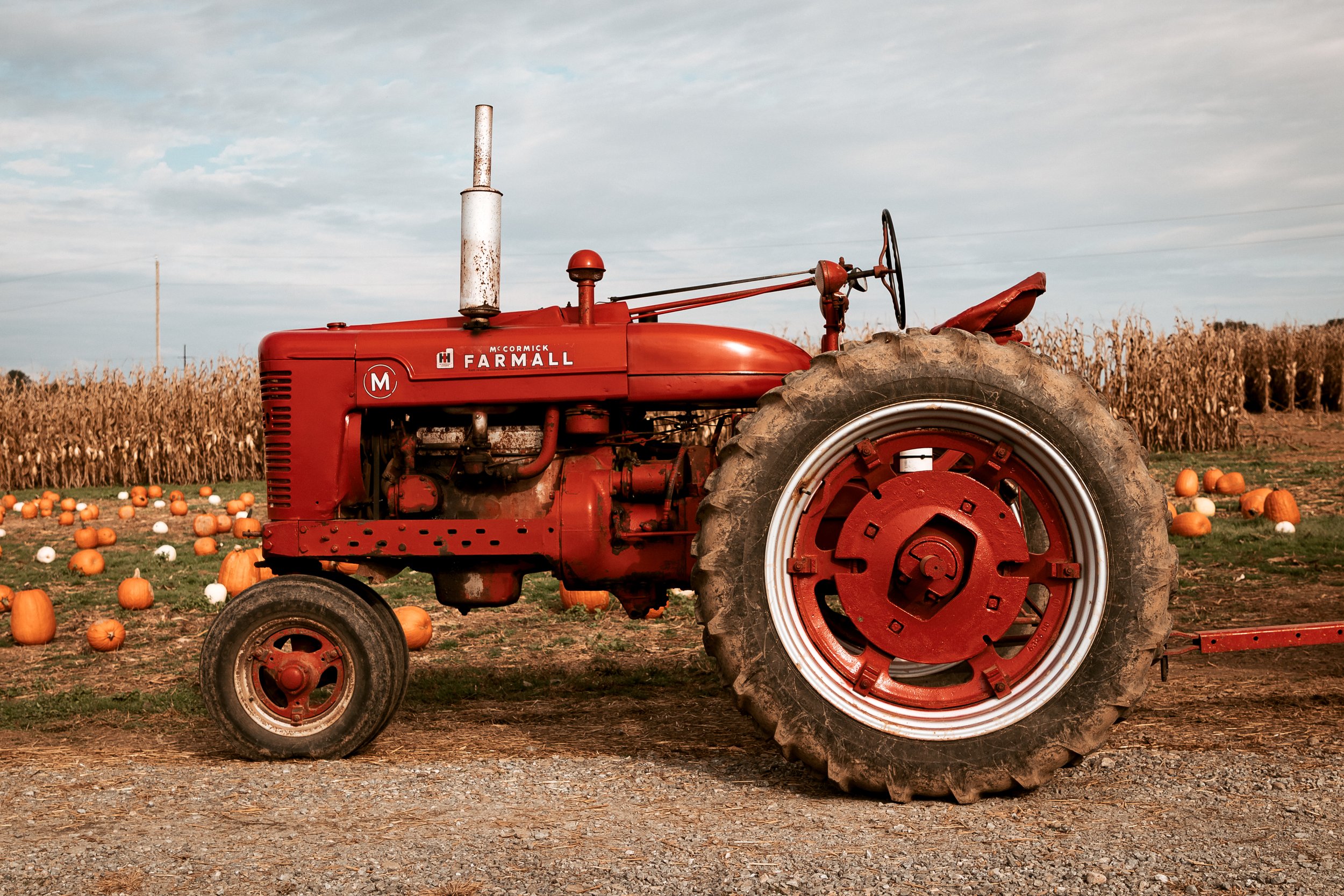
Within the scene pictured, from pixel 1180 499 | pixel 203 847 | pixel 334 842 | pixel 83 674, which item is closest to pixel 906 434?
pixel 334 842

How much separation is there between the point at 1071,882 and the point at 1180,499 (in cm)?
1004

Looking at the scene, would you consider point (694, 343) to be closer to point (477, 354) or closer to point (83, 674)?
point (477, 354)

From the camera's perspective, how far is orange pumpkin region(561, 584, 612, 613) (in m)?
7.40

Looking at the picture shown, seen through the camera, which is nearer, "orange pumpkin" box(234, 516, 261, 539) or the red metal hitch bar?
the red metal hitch bar

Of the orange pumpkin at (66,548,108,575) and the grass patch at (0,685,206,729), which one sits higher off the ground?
the orange pumpkin at (66,548,108,575)

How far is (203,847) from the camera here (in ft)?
10.2

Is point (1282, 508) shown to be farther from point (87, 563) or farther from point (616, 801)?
point (87, 563)

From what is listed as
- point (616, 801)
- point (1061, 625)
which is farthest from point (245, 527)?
point (1061, 625)

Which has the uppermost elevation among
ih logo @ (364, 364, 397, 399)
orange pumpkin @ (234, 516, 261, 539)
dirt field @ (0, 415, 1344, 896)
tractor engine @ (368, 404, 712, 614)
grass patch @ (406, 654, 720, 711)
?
ih logo @ (364, 364, 397, 399)

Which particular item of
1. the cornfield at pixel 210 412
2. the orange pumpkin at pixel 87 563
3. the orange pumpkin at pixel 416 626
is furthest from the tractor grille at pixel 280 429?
the cornfield at pixel 210 412

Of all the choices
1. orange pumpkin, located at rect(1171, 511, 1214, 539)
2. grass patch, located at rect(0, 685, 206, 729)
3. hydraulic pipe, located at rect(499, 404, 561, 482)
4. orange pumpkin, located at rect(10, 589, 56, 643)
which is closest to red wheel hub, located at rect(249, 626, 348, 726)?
hydraulic pipe, located at rect(499, 404, 561, 482)

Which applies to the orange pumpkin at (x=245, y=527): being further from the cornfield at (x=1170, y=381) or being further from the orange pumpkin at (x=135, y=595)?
the cornfield at (x=1170, y=381)

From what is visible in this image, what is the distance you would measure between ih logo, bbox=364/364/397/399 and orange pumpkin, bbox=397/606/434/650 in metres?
2.48

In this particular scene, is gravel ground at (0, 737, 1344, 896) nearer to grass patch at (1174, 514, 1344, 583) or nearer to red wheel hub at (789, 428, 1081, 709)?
red wheel hub at (789, 428, 1081, 709)
